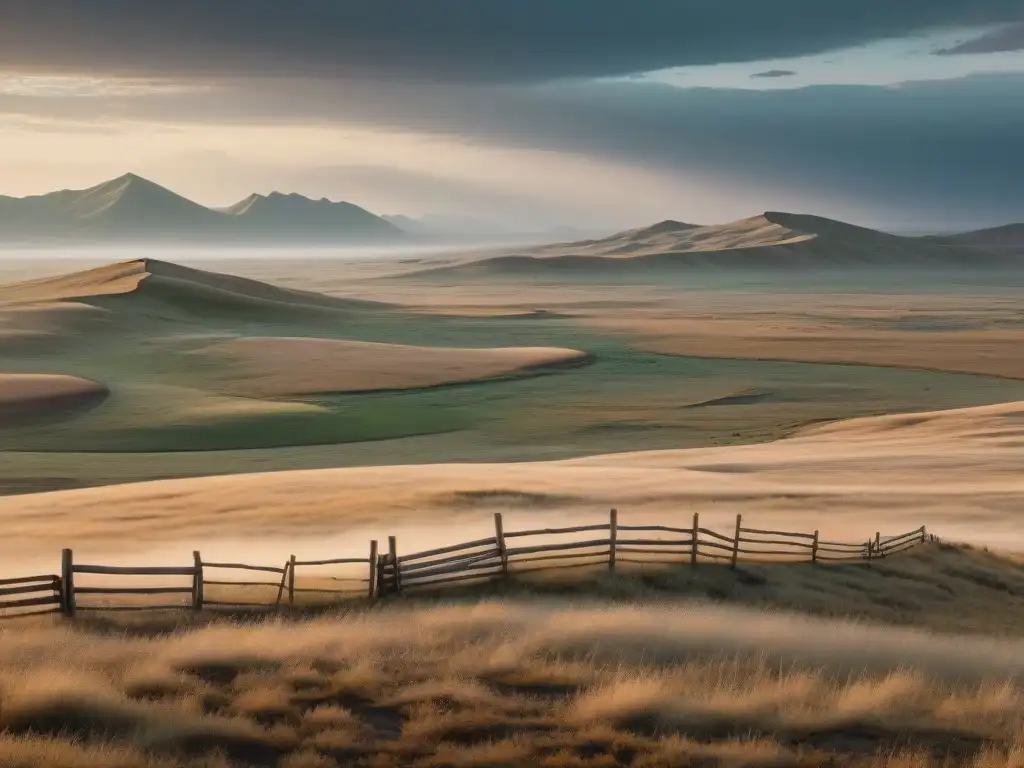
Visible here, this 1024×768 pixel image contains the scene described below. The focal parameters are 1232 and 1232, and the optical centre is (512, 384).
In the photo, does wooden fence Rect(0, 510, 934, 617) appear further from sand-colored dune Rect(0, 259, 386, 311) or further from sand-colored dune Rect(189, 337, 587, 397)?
sand-colored dune Rect(0, 259, 386, 311)

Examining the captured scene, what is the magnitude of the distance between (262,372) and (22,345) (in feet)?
73.0

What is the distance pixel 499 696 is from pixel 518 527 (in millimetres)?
14807

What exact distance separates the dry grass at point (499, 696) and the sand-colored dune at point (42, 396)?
4878 cm

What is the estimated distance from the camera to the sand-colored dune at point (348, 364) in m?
75.4

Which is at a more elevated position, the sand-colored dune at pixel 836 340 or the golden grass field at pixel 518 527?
the sand-colored dune at pixel 836 340

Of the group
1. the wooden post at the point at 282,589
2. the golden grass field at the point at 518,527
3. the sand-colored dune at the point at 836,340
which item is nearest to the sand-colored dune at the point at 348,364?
the golden grass field at the point at 518,527

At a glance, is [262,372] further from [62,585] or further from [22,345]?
[62,585]

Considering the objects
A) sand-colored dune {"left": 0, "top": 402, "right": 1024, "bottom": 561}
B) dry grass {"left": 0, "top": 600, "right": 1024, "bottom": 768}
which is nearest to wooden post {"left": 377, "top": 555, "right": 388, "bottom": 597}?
dry grass {"left": 0, "top": 600, "right": 1024, "bottom": 768}

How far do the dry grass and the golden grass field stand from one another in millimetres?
42

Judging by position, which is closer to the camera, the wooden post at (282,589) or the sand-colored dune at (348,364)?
the wooden post at (282,589)

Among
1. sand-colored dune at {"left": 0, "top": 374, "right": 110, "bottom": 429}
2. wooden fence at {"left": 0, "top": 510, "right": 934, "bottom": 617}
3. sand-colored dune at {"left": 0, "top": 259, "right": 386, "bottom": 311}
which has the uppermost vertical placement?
sand-colored dune at {"left": 0, "top": 259, "right": 386, "bottom": 311}

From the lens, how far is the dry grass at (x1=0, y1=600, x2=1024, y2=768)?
11328 millimetres

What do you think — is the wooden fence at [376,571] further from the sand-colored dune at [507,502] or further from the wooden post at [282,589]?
the sand-colored dune at [507,502]

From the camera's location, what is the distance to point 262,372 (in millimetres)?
79812
